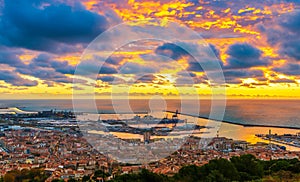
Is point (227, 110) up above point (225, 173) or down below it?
above

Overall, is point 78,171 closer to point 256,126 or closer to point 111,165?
point 111,165

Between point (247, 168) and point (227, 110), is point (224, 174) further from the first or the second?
point (227, 110)

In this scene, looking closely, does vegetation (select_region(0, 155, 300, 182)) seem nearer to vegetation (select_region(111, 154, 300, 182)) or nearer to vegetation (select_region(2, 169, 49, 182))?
vegetation (select_region(111, 154, 300, 182))

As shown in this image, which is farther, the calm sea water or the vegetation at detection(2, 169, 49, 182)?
the calm sea water

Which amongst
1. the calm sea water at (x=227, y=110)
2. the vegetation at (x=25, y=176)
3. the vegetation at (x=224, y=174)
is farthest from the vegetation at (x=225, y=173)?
the calm sea water at (x=227, y=110)

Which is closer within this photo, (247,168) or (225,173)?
(225,173)

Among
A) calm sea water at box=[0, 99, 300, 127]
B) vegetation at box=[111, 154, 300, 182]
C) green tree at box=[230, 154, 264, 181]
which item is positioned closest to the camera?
vegetation at box=[111, 154, 300, 182]

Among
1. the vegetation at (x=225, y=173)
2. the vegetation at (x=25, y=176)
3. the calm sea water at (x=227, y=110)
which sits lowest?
the vegetation at (x=25, y=176)

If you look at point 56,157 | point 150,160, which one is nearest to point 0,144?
point 56,157

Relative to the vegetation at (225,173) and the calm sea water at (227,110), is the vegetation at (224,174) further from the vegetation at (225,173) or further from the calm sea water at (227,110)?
the calm sea water at (227,110)

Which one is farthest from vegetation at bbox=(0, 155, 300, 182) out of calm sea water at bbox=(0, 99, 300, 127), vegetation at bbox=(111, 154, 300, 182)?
calm sea water at bbox=(0, 99, 300, 127)

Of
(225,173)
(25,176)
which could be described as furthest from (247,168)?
(25,176)
